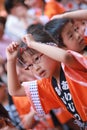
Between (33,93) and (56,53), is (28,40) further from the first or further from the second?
(33,93)

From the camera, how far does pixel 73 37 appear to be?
1.10m

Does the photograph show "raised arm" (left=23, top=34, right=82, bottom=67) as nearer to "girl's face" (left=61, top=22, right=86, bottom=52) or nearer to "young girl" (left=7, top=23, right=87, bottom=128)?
"young girl" (left=7, top=23, right=87, bottom=128)

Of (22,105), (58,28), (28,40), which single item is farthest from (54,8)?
(28,40)

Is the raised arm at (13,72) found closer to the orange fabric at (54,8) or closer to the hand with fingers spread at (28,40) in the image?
the hand with fingers spread at (28,40)

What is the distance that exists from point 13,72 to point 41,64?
13 cm

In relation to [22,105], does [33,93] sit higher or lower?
higher

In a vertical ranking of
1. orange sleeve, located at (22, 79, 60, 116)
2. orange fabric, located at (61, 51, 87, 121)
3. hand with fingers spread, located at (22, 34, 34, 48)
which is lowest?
orange sleeve, located at (22, 79, 60, 116)

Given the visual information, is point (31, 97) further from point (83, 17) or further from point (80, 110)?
point (83, 17)

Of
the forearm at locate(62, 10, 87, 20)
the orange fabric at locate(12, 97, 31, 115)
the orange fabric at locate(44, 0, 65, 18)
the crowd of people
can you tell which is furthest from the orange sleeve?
the orange fabric at locate(44, 0, 65, 18)

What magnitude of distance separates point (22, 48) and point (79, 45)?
17cm

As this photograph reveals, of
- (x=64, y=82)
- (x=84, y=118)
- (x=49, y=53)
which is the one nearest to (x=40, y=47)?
(x=49, y=53)

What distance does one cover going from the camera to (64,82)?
1084 millimetres

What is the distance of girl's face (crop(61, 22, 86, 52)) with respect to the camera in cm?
110

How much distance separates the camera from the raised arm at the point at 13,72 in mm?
1085
